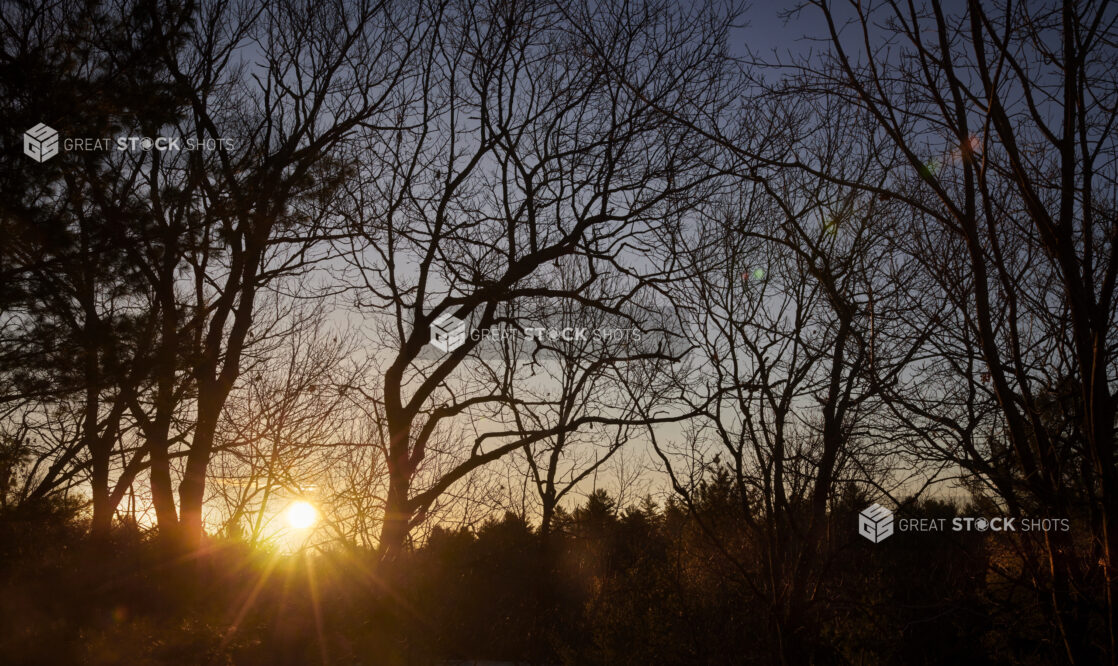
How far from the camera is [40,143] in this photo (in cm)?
513

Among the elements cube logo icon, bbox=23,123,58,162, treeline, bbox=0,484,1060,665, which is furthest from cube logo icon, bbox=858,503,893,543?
cube logo icon, bbox=23,123,58,162

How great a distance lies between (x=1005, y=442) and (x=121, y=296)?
6.71m

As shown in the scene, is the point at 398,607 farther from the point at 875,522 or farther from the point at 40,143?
the point at 40,143

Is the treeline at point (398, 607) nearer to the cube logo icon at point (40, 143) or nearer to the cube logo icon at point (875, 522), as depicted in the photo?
the cube logo icon at point (875, 522)

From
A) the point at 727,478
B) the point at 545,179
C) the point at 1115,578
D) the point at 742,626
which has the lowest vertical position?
the point at 742,626

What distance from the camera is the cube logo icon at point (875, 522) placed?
6383 millimetres

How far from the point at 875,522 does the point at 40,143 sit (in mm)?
6840

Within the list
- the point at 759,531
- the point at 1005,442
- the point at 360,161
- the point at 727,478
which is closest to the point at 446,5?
the point at 360,161

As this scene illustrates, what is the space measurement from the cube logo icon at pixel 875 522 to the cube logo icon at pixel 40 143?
21.6 ft

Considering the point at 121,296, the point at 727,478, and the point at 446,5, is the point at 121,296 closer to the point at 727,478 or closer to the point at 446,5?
the point at 446,5

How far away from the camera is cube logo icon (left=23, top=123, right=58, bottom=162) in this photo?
16.4 ft

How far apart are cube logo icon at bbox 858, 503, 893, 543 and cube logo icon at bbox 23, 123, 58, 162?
659 centimetres

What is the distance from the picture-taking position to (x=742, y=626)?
1364 centimetres

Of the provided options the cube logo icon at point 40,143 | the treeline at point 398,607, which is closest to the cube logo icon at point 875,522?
the treeline at point 398,607
